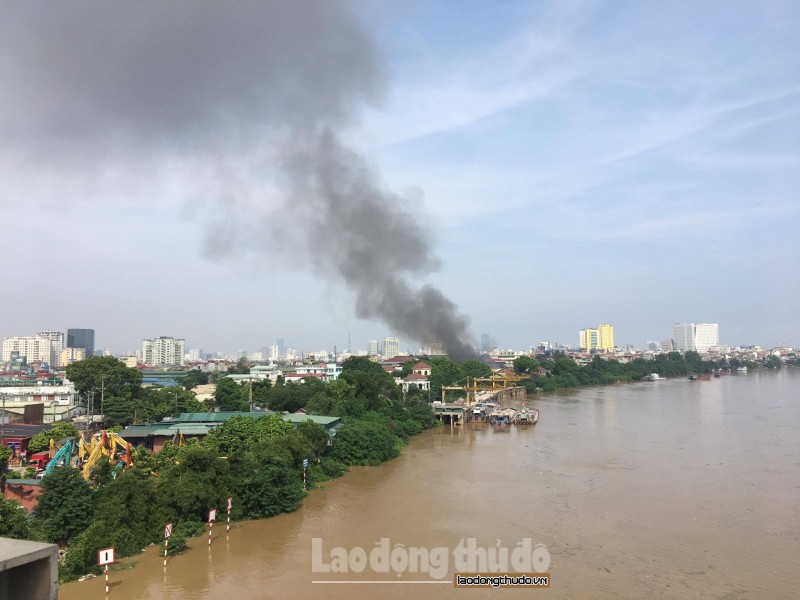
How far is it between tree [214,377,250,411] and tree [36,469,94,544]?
12050mm

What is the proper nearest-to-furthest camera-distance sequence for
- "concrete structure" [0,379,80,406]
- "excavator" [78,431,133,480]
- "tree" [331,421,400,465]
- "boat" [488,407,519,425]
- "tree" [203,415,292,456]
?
1. "excavator" [78,431,133,480]
2. "tree" [203,415,292,456]
3. "tree" [331,421,400,465]
4. "concrete structure" [0,379,80,406]
5. "boat" [488,407,519,425]

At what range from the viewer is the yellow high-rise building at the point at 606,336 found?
364ft

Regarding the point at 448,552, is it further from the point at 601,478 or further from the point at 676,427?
the point at 676,427

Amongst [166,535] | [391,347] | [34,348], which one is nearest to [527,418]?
[166,535]

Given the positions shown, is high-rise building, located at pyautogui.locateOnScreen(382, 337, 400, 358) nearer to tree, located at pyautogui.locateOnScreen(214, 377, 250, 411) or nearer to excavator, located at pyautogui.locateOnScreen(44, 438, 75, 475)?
tree, located at pyautogui.locateOnScreen(214, 377, 250, 411)

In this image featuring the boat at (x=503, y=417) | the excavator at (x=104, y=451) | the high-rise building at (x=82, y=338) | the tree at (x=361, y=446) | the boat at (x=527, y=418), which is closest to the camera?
the excavator at (x=104, y=451)

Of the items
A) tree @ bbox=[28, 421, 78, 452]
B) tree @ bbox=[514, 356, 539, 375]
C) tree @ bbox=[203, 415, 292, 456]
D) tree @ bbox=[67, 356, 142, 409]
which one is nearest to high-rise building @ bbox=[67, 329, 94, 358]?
tree @ bbox=[514, 356, 539, 375]

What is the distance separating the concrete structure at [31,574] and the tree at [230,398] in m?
18.2

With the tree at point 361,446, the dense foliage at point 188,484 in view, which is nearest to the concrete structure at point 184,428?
the tree at point 361,446

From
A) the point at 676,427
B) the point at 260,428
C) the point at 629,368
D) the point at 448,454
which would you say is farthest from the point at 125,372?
the point at 629,368

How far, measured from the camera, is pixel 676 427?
19.4 metres

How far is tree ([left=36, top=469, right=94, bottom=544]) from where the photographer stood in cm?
730

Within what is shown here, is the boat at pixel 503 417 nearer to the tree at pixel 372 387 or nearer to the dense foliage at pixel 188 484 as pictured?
the tree at pixel 372 387

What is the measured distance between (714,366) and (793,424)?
40019 millimetres
